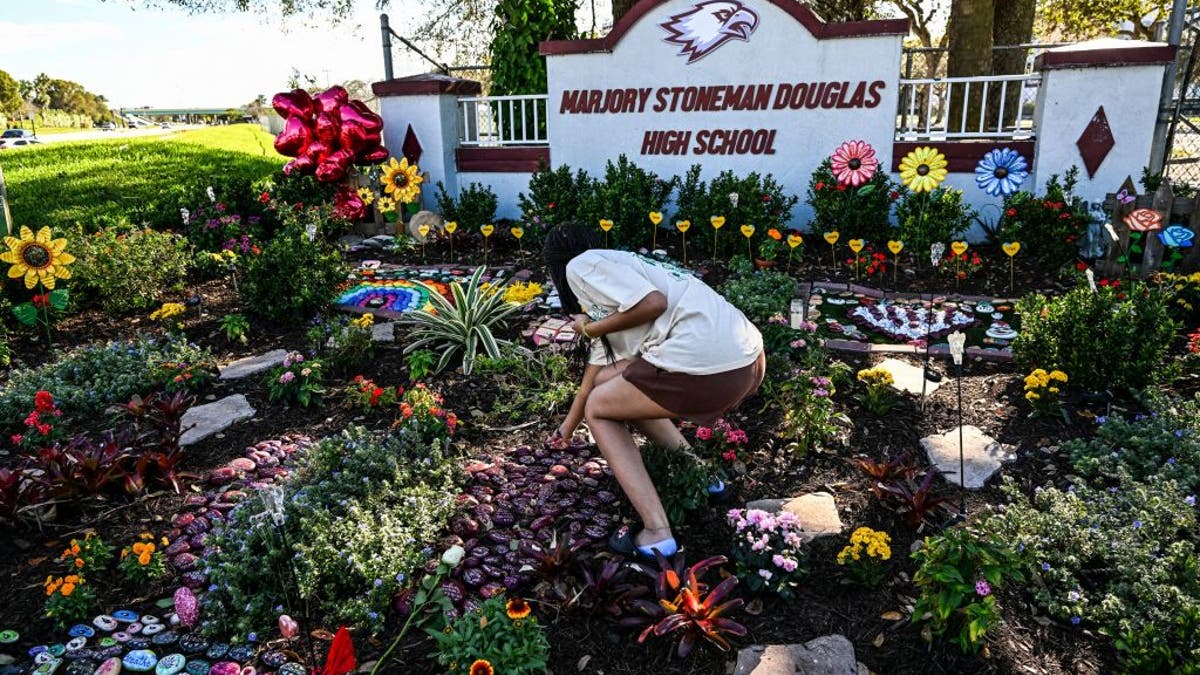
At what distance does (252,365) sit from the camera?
4918mm

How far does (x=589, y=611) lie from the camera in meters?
2.68

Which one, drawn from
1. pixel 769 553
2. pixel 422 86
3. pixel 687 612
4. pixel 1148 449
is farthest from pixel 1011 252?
pixel 422 86

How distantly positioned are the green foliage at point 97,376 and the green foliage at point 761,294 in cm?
311

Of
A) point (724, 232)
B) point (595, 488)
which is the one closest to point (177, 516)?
point (595, 488)

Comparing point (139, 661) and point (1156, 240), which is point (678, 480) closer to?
point (139, 661)

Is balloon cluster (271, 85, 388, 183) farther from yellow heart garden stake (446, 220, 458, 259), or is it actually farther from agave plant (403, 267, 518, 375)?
agave plant (403, 267, 518, 375)

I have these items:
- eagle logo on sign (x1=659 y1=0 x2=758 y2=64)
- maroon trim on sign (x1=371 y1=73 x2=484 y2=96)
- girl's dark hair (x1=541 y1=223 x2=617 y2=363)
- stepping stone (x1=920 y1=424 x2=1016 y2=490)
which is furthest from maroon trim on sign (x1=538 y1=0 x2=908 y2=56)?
girl's dark hair (x1=541 y1=223 x2=617 y2=363)

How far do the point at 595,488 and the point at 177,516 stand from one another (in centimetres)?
166

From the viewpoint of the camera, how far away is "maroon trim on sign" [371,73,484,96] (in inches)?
343

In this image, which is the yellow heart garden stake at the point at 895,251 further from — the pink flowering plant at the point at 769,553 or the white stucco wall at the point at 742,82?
the pink flowering plant at the point at 769,553

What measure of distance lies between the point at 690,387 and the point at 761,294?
2.46 metres

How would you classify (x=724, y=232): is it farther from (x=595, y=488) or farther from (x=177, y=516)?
(x=177, y=516)

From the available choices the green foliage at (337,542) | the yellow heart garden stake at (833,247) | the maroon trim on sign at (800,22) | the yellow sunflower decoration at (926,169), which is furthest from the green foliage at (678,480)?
the maroon trim on sign at (800,22)

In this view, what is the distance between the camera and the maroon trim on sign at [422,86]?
28.6ft
